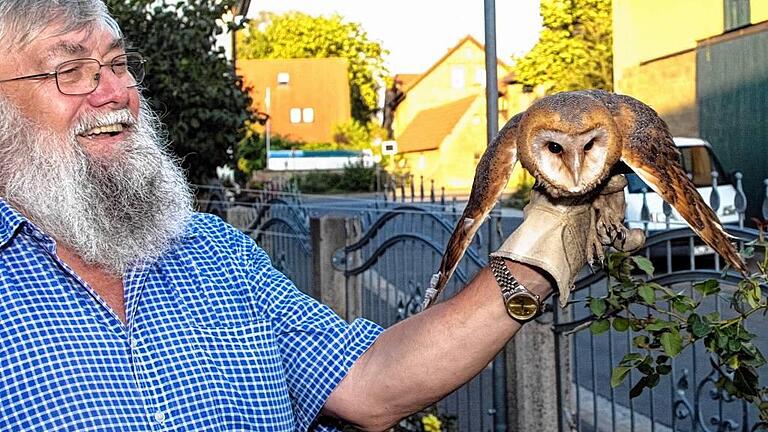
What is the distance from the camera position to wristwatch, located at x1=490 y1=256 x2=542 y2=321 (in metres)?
1.68

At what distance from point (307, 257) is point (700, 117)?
282 cm

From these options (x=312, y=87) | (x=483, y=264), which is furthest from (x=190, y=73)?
(x=312, y=87)

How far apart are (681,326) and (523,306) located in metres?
0.49

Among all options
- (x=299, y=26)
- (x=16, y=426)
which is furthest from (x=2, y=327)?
(x=299, y=26)

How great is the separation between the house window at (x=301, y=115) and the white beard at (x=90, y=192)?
63551mm

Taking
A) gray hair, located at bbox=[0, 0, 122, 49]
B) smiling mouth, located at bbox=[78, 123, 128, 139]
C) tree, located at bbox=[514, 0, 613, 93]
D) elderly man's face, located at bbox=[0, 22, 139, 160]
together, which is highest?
tree, located at bbox=[514, 0, 613, 93]

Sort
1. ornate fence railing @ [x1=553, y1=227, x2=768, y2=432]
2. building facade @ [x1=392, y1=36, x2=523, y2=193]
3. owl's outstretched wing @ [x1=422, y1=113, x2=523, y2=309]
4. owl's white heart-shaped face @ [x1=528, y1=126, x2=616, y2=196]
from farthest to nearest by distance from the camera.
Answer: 1. building facade @ [x1=392, y1=36, x2=523, y2=193]
2. ornate fence railing @ [x1=553, y1=227, x2=768, y2=432]
3. owl's outstretched wing @ [x1=422, y1=113, x2=523, y2=309]
4. owl's white heart-shaped face @ [x1=528, y1=126, x2=616, y2=196]

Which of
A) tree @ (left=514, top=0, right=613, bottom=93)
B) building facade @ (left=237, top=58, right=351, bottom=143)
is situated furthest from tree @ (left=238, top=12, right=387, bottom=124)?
tree @ (left=514, top=0, right=613, bottom=93)

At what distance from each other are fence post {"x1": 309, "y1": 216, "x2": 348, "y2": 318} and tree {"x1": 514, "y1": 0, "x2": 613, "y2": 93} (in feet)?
30.1

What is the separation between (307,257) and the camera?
6.13 m

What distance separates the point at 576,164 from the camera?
149 centimetres

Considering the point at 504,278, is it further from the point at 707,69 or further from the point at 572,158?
the point at 707,69

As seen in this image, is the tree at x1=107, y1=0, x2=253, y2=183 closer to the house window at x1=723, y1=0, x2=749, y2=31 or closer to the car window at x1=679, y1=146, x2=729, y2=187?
the car window at x1=679, y1=146, x2=729, y2=187

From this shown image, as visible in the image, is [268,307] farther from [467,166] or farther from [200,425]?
[467,166]
